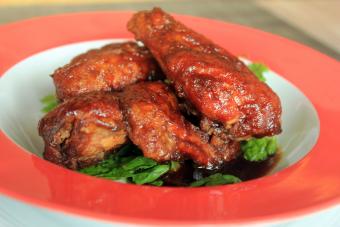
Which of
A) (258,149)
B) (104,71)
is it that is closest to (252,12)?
(258,149)

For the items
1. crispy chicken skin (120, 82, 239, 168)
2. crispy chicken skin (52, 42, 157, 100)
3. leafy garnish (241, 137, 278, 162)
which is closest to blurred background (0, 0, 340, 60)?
leafy garnish (241, 137, 278, 162)

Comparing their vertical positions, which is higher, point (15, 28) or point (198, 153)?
point (15, 28)

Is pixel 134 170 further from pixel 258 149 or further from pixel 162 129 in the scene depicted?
pixel 258 149

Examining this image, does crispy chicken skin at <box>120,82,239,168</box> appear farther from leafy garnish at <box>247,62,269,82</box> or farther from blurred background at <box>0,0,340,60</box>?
blurred background at <box>0,0,340,60</box>

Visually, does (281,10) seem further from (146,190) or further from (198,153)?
(146,190)

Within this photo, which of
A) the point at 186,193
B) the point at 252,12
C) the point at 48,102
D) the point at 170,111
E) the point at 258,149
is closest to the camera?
the point at 186,193

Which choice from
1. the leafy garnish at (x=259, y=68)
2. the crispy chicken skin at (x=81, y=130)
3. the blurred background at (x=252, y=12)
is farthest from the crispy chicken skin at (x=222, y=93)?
the blurred background at (x=252, y=12)

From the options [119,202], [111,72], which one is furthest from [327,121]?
[119,202]
